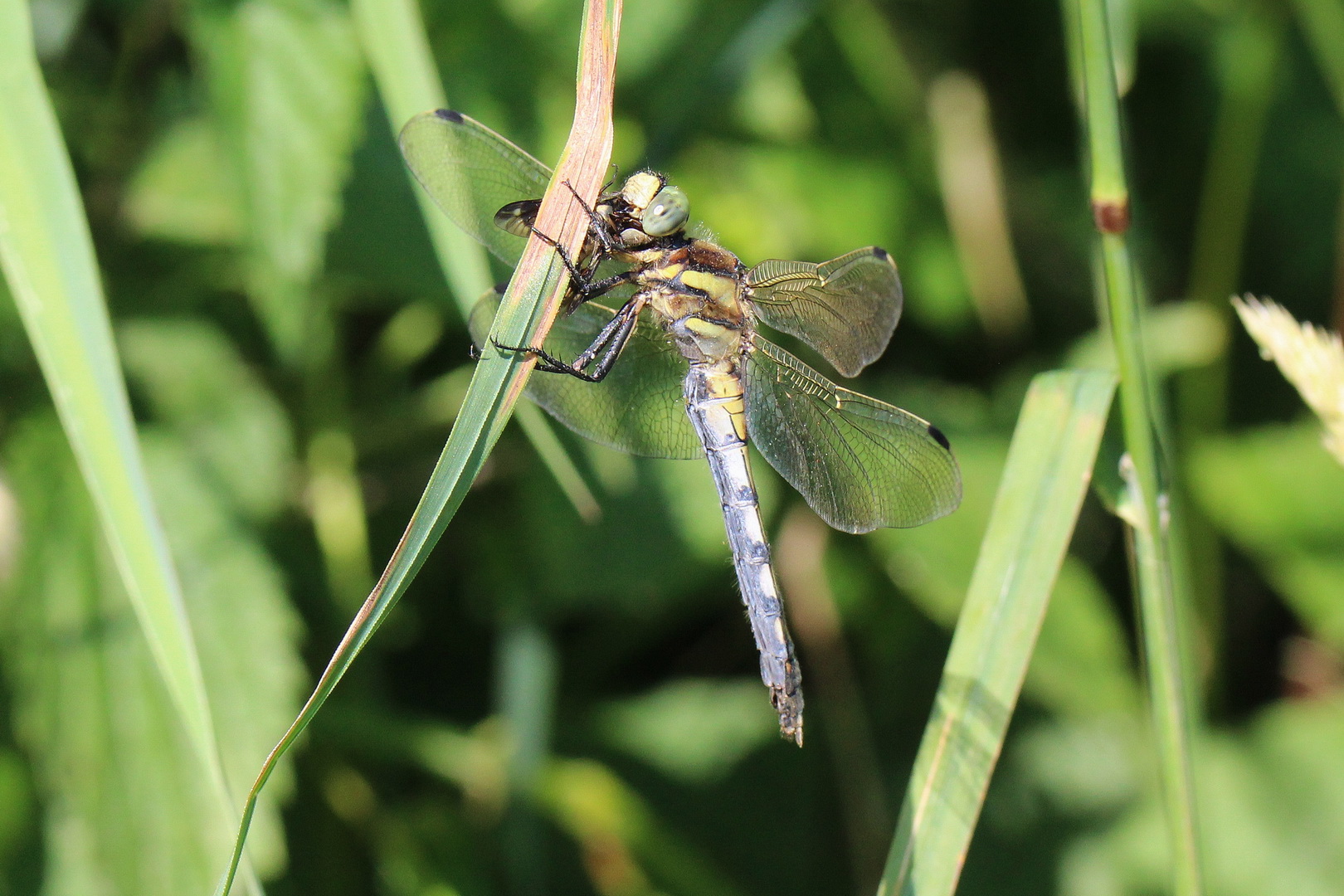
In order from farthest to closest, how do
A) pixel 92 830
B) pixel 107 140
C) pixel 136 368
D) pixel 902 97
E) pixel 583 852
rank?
pixel 902 97, pixel 583 852, pixel 107 140, pixel 136 368, pixel 92 830

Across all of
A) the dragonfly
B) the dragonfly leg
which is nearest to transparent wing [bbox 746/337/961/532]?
the dragonfly

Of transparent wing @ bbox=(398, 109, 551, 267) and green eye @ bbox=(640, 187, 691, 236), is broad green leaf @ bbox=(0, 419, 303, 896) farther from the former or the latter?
green eye @ bbox=(640, 187, 691, 236)

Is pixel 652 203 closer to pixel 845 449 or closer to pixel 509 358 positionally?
pixel 845 449

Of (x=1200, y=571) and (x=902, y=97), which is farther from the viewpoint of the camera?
(x=902, y=97)

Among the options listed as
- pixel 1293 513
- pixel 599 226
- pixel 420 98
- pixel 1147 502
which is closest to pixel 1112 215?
pixel 1147 502

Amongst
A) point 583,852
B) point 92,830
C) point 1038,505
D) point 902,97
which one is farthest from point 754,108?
point 92,830

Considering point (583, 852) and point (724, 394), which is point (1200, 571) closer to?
point (724, 394)

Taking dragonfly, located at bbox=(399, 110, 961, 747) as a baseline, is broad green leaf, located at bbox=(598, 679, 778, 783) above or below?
below
